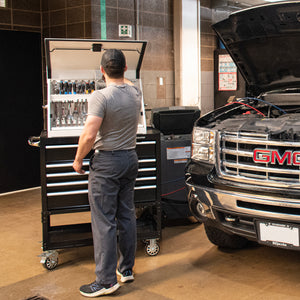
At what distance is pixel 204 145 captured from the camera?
3170mm

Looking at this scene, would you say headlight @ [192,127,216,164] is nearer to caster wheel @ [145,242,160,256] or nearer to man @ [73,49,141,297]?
man @ [73,49,141,297]

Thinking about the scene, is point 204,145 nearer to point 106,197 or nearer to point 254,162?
point 254,162

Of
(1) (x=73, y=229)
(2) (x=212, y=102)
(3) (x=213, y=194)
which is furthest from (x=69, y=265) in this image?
(2) (x=212, y=102)

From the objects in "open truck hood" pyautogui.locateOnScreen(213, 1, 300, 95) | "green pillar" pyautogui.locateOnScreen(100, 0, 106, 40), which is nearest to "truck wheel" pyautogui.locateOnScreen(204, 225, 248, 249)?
"open truck hood" pyautogui.locateOnScreen(213, 1, 300, 95)

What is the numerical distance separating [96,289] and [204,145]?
125cm

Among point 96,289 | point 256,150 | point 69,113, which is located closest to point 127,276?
point 96,289

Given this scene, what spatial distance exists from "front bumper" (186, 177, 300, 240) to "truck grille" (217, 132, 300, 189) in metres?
0.12

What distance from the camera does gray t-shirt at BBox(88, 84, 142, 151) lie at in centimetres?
286

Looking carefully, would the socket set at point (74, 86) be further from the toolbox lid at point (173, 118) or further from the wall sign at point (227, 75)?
the wall sign at point (227, 75)

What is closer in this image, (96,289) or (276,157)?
(276,157)

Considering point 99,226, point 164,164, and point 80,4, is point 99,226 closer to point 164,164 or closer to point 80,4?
point 164,164

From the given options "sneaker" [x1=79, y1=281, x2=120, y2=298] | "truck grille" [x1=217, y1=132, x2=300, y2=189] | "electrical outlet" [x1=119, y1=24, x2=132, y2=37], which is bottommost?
"sneaker" [x1=79, y1=281, x2=120, y2=298]

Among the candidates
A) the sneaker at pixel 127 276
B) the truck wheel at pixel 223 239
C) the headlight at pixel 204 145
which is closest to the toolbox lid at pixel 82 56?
the headlight at pixel 204 145

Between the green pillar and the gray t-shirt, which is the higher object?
the green pillar
